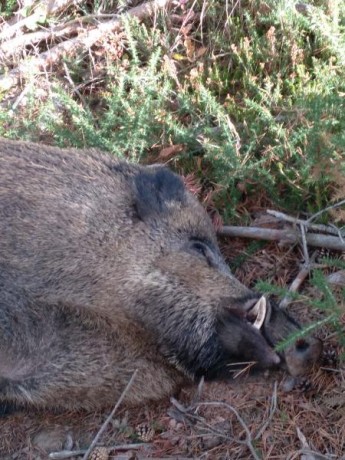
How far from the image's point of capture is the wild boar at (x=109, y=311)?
3711 mm

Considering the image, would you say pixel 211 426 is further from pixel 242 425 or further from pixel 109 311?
pixel 109 311

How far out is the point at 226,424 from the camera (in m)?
3.74

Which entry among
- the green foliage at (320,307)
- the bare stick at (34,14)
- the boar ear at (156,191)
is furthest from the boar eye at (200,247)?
the bare stick at (34,14)

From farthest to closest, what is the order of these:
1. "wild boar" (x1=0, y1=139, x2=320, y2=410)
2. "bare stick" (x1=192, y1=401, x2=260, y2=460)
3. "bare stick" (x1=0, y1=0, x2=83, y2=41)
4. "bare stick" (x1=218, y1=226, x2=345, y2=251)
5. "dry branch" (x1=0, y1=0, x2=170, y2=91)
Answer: "bare stick" (x1=0, y1=0, x2=83, y2=41), "dry branch" (x1=0, y1=0, x2=170, y2=91), "bare stick" (x1=218, y1=226, x2=345, y2=251), "wild boar" (x1=0, y1=139, x2=320, y2=410), "bare stick" (x1=192, y1=401, x2=260, y2=460)

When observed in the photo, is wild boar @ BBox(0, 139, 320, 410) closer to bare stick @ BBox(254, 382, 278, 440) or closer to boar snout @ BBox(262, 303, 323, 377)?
boar snout @ BBox(262, 303, 323, 377)

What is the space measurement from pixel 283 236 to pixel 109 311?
118 cm

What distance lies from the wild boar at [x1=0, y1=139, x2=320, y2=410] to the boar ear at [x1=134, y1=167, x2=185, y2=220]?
10cm

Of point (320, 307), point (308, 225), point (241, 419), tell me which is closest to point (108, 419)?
point (241, 419)

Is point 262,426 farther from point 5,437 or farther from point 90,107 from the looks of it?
point 90,107

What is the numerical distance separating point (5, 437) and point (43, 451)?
28 cm

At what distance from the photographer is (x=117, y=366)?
152 inches

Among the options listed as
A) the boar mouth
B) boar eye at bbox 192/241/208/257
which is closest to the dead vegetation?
the boar mouth

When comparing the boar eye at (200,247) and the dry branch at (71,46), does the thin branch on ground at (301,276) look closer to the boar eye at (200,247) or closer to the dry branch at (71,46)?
the boar eye at (200,247)

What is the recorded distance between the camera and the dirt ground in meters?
3.54
